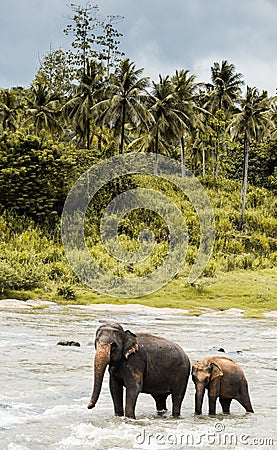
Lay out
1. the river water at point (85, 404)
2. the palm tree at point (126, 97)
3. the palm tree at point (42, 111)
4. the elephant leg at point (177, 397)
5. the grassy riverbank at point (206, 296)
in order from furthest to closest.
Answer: the palm tree at point (42, 111) < the palm tree at point (126, 97) < the grassy riverbank at point (206, 296) < the elephant leg at point (177, 397) < the river water at point (85, 404)

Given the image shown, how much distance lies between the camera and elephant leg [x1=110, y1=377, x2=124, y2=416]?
7.86 m

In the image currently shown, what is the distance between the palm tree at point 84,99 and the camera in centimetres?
4878

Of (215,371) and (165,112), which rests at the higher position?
(165,112)

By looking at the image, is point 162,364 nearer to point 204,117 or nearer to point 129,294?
point 129,294

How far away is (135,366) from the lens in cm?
770

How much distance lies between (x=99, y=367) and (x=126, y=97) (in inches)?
1470

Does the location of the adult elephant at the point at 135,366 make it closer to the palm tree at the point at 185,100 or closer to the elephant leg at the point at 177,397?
the elephant leg at the point at 177,397

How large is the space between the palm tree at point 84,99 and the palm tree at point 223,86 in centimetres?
1034

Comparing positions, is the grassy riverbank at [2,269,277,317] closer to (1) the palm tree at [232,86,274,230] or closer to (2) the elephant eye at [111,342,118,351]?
(1) the palm tree at [232,86,274,230]

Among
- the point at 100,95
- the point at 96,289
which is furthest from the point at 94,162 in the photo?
the point at 96,289

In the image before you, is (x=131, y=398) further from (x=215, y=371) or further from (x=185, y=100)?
(x=185, y=100)

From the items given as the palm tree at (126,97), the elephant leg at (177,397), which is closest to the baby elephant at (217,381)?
the elephant leg at (177,397)

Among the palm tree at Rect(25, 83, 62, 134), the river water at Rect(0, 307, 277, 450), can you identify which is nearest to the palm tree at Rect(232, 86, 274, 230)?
the palm tree at Rect(25, 83, 62, 134)

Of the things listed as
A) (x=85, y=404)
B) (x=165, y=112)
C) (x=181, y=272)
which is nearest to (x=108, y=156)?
(x=165, y=112)
